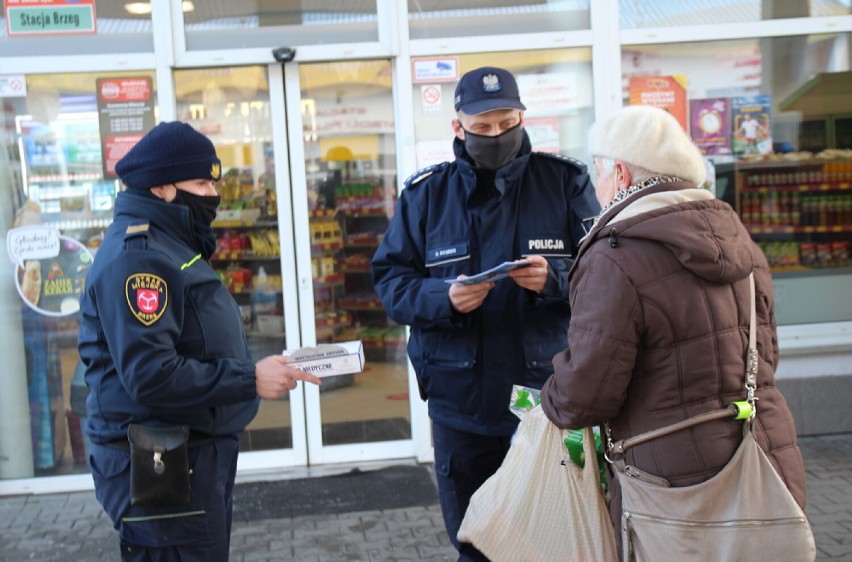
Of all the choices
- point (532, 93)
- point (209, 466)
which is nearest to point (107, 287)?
point (209, 466)

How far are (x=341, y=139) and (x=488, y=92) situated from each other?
118 inches

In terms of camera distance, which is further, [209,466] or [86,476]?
[86,476]

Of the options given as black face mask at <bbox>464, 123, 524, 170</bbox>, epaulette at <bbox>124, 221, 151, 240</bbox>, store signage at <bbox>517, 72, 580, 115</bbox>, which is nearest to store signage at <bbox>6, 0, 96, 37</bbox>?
store signage at <bbox>517, 72, 580, 115</bbox>

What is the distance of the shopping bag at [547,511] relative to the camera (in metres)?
2.59

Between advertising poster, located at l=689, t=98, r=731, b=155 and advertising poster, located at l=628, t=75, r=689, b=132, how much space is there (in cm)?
8

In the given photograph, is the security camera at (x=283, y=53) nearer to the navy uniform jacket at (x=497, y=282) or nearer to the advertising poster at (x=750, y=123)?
the navy uniform jacket at (x=497, y=282)

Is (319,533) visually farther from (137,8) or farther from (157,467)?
(137,8)

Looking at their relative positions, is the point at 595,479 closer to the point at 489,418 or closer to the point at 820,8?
the point at 489,418

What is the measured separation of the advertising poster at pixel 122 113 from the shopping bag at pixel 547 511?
3991 mm

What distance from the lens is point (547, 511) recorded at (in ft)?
8.55

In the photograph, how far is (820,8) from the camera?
6.33 meters

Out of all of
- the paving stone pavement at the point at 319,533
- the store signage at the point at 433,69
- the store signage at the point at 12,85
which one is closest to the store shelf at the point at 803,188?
the paving stone pavement at the point at 319,533

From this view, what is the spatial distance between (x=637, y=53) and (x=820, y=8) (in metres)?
1.30

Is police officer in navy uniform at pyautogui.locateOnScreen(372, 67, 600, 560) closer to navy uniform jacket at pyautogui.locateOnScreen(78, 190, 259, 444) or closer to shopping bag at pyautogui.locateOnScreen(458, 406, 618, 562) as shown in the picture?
shopping bag at pyautogui.locateOnScreen(458, 406, 618, 562)
